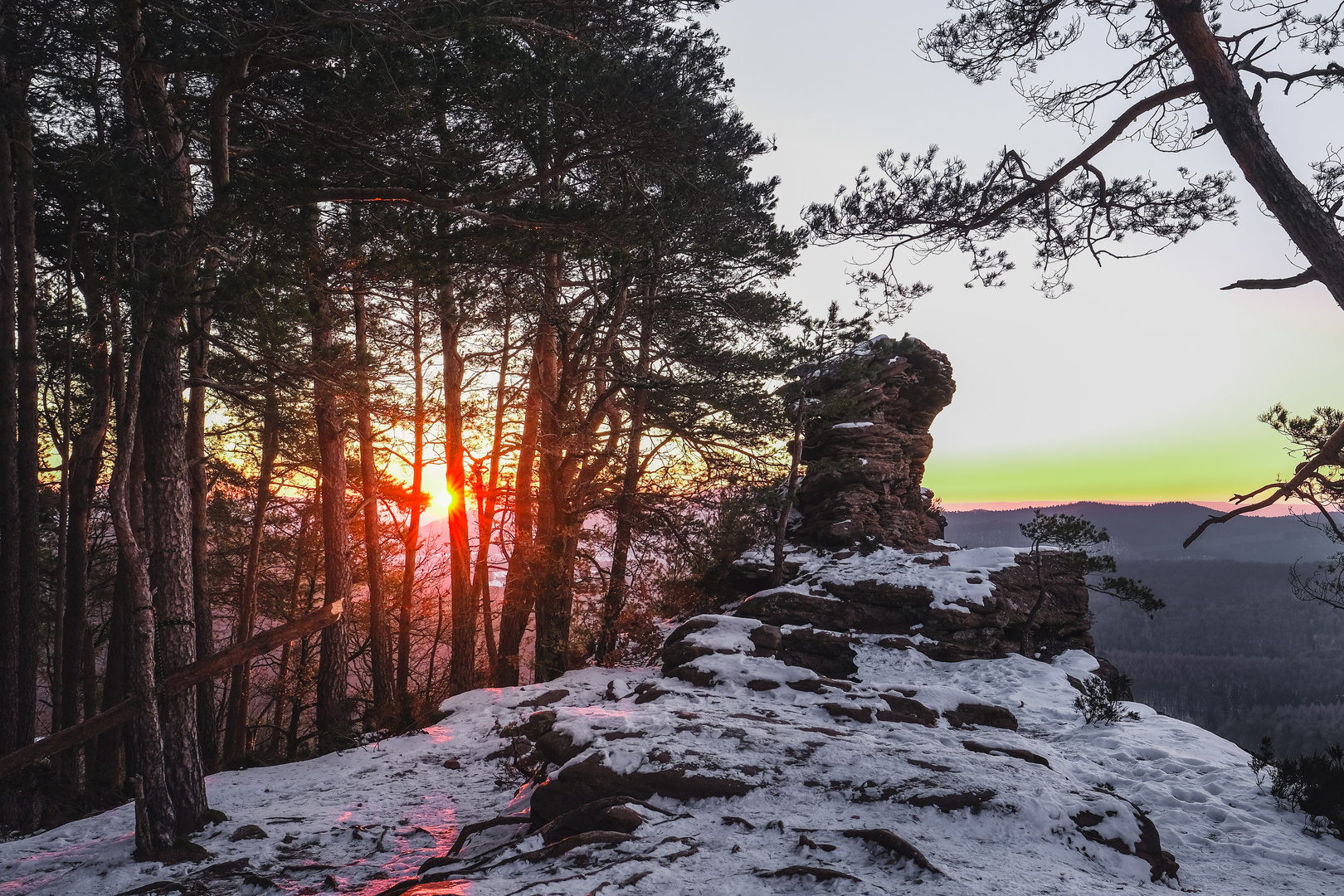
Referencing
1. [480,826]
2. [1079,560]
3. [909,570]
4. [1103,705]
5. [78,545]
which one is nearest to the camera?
[480,826]

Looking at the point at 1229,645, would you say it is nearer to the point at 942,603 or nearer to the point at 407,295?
the point at 942,603

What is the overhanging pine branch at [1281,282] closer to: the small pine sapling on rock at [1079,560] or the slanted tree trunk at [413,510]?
the small pine sapling on rock at [1079,560]

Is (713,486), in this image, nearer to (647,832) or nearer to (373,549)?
(373,549)

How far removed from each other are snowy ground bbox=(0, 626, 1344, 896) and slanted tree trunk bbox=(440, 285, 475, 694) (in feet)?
12.0

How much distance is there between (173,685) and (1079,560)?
46.7 feet

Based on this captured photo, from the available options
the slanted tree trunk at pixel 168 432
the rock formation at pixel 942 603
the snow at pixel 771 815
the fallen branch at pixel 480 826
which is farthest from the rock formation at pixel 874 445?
the slanted tree trunk at pixel 168 432

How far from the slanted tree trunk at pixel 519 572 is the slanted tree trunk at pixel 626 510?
5.09ft

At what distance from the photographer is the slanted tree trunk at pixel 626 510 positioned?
12.5m

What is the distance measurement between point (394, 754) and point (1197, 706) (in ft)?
287

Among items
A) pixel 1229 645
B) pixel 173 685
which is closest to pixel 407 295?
pixel 173 685

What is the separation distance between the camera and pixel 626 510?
12.5 meters

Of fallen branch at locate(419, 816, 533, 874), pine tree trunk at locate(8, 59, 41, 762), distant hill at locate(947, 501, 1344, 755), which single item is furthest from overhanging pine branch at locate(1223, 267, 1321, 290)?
distant hill at locate(947, 501, 1344, 755)

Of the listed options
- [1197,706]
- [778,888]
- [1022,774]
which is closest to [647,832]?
[778,888]

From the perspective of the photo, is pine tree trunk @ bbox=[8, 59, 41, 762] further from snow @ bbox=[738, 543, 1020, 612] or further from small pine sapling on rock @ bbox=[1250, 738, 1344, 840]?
small pine sapling on rock @ bbox=[1250, 738, 1344, 840]
